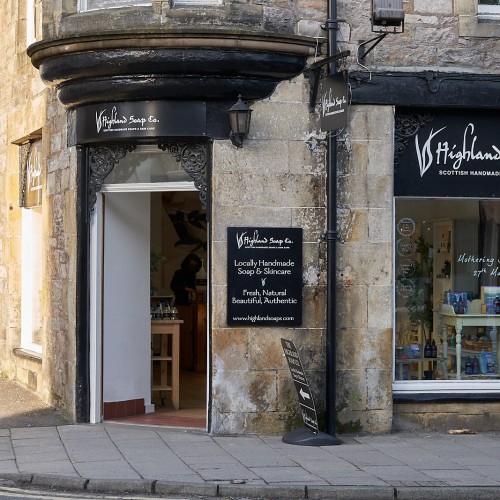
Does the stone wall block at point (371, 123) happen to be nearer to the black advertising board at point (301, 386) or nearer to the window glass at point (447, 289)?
the window glass at point (447, 289)

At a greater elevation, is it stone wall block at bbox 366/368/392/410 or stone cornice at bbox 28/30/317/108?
stone cornice at bbox 28/30/317/108

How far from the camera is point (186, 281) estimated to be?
59.1 feet

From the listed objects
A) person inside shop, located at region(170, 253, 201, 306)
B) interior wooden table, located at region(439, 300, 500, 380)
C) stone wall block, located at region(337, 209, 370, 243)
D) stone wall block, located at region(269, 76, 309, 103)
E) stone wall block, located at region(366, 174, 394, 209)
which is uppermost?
stone wall block, located at region(269, 76, 309, 103)

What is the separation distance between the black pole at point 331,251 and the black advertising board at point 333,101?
0.22 meters

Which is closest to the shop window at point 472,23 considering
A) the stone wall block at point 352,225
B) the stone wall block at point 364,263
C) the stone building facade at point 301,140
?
the stone building facade at point 301,140

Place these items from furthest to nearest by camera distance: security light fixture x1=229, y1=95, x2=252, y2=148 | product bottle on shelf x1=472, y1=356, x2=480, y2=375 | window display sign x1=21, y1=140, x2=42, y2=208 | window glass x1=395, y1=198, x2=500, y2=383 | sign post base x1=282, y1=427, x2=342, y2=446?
window display sign x1=21, y1=140, x2=42, y2=208, product bottle on shelf x1=472, y1=356, x2=480, y2=375, window glass x1=395, y1=198, x2=500, y2=383, security light fixture x1=229, y1=95, x2=252, y2=148, sign post base x1=282, y1=427, x2=342, y2=446

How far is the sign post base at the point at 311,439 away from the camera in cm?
1148

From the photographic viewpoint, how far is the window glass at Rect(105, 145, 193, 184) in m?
12.6

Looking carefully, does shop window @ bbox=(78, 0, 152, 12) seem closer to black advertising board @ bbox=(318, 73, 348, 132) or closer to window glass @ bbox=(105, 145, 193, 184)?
window glass @ bbox=(105, 145, 193, 184)

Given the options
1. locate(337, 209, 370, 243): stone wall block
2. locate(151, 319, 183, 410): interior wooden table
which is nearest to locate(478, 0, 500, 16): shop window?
locate(337, 209, 370, 243): stone wall block

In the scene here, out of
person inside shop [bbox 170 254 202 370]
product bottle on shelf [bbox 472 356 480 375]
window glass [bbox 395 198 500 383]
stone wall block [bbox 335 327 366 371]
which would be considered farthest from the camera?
person inside shop [bbox 170 254 202 370]

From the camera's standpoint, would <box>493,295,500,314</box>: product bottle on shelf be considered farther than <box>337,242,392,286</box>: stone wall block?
Yes

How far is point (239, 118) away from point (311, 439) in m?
3.31

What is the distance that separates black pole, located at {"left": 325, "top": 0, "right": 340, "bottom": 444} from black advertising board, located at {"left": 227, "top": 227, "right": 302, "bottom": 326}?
0.32 m
